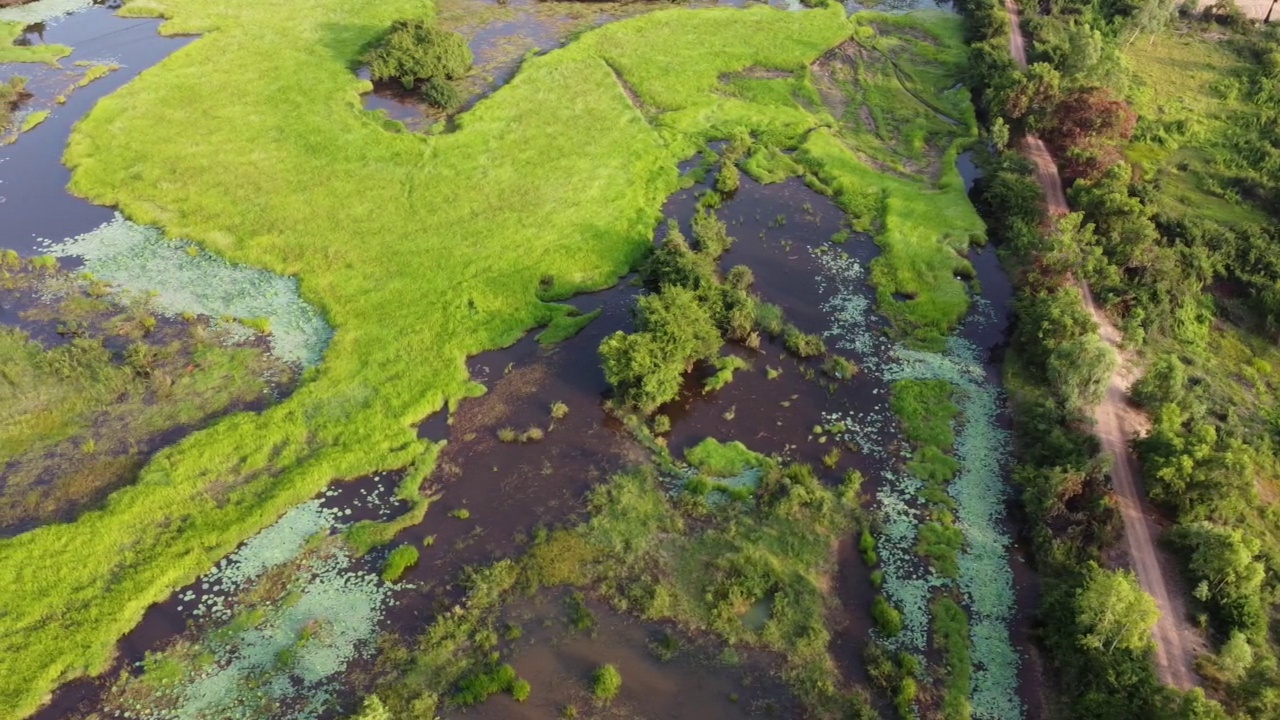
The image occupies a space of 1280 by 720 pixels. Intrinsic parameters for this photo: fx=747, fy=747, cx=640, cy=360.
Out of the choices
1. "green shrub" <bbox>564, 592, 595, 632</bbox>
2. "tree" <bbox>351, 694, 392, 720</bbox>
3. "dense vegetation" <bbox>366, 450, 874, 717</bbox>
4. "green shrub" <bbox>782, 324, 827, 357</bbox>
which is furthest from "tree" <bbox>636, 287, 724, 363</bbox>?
"tree" <bbox>351, 694, 392, 720</bbox>

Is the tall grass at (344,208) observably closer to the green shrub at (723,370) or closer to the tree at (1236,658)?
the green shrub at (723,370)

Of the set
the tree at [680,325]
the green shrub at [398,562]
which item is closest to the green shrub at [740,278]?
the tree at [680,325]

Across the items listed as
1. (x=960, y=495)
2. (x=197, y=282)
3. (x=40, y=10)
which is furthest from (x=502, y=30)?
(x=960, y=495)

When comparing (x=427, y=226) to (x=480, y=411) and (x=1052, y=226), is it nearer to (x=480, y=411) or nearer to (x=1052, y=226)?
(x=480, y=411)

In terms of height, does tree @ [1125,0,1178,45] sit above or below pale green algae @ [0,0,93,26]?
above

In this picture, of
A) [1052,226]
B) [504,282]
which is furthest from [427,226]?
[1052,226]

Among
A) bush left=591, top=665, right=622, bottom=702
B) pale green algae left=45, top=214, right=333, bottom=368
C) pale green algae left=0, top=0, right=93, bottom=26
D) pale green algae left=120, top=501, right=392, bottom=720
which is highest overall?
pale green algae left=0, top=0, right=93, bottom=26

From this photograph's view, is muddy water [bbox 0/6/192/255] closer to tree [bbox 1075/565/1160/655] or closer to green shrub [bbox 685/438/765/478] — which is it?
green shrub [bbox 685/438/765/478]
